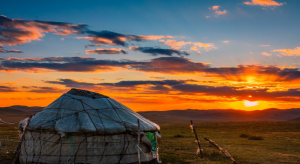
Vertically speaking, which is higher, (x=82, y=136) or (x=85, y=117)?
(x=85, y=117)

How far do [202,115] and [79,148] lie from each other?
130053mm

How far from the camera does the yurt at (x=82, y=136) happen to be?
9.78 m

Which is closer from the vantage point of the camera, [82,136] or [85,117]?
[82,136]

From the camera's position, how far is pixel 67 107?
10875 millimetres

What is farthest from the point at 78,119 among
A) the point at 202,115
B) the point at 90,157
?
the point at 202,115

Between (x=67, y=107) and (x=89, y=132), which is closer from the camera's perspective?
(x=89, y=132)

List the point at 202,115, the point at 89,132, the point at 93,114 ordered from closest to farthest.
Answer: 1. the point at 89,132
2. the point at 93,114
3. the point at 202,115

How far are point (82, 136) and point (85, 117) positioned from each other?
2.76ft

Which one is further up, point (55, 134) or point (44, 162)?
point (55, 134)

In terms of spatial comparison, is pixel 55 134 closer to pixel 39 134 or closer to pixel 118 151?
pixel 39 134

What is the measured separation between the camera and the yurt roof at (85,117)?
983 cm

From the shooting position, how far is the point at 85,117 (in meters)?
10.4

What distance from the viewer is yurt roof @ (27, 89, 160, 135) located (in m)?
9.83

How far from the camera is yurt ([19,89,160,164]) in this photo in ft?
32.1
